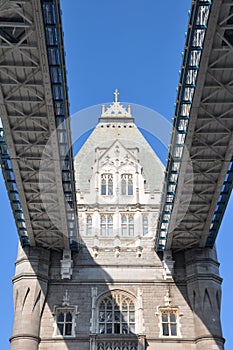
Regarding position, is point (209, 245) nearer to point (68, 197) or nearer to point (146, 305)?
point (146, 305)

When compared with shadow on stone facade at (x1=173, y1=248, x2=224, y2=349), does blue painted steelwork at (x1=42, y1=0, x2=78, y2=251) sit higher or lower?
higher

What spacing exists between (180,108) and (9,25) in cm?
849

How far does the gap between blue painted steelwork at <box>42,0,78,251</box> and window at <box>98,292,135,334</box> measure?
18.3 ft

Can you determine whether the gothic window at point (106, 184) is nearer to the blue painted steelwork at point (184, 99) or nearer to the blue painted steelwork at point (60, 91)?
the blue painted steelwork at point (60, 91)

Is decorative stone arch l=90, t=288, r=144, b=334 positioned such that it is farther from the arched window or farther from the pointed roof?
the pointed roof

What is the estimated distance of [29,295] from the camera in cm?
3111

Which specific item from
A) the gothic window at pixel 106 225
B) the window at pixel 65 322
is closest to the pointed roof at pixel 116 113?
the gothic window at pixel 106 225

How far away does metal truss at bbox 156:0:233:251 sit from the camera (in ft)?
64.2

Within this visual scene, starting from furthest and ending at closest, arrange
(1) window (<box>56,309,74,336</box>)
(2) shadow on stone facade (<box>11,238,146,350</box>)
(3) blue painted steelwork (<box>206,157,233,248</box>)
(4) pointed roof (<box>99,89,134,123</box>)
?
(4) pointed roof (<box>99,89,134,123</box>)
(1) window (<box>56,309,74,336</box>)
(2) shadow on stone facade (<box>11,238,146,350</box>)
(3) blue painted steelwork (<box>206,157,233,248</box>)

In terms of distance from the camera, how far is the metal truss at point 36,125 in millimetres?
19781

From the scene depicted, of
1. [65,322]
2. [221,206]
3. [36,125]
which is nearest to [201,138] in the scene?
[221,206]

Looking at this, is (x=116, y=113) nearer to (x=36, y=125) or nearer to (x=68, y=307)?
(x=68, y=307)

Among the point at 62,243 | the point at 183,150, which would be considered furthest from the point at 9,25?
the point at 62,243

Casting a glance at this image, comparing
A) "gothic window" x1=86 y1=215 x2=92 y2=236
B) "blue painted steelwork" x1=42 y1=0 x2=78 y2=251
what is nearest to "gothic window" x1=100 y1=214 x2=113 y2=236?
"gothic window" x1=86 y1=215 x2=92 y2=236
